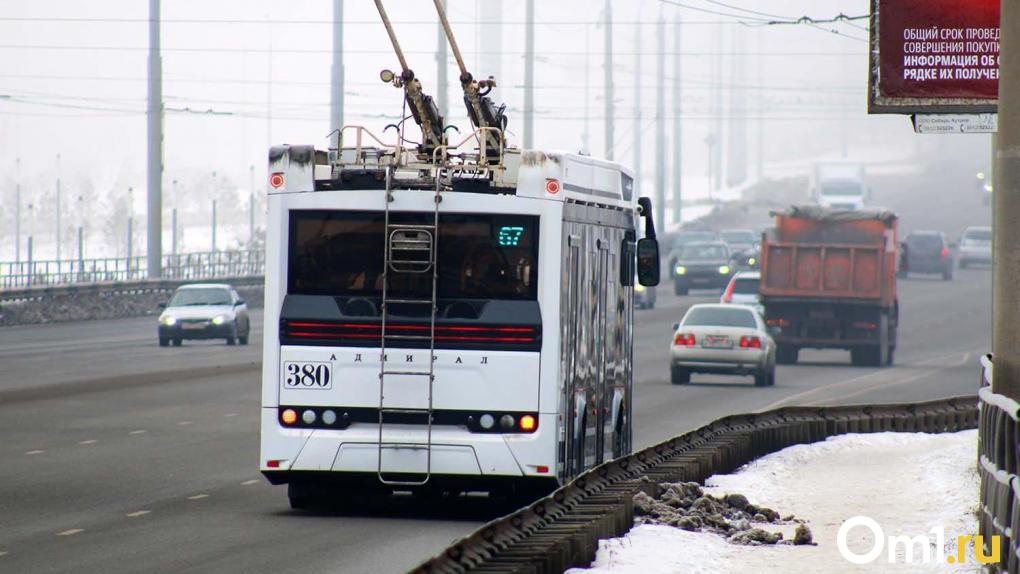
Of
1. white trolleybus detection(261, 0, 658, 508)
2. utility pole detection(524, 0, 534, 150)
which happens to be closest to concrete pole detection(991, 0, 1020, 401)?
white trolleybus detection(261, 0, 658, 508)

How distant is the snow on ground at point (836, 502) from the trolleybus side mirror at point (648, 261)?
1.94 m

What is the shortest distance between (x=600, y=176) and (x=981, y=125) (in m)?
5.42

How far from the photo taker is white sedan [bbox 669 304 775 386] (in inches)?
1398

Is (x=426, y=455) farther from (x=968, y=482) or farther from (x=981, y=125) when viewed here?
(x=981, y=125)

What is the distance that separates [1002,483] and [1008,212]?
147 inches

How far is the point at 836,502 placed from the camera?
16.7 meters

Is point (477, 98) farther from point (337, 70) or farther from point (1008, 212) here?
point (337, 70)

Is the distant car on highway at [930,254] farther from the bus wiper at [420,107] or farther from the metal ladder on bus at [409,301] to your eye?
the metal ladder on bus at [409,301]

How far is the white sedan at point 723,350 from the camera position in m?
35.5

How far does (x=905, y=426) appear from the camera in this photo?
79.9 feet

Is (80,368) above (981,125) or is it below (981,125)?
below

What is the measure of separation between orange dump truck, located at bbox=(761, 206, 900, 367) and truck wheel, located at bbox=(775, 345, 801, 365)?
0.24m

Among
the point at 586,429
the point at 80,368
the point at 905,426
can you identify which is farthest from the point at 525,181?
the point at 80,368

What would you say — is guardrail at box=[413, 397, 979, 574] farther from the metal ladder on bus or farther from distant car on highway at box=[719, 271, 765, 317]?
distant car on highway at box=[719, 271, 765, 317]
